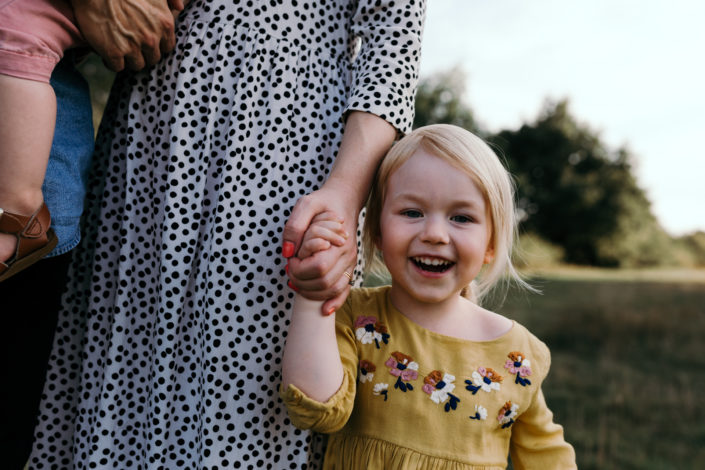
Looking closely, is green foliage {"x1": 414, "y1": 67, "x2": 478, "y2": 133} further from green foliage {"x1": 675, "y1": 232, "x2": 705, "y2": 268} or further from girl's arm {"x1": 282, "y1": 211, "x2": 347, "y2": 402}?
girl's arm {"x1": 282, "y1": 211, "x2": 347, "y2": 402}

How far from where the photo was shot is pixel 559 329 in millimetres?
6918

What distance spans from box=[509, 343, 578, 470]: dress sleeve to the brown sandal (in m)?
1.13

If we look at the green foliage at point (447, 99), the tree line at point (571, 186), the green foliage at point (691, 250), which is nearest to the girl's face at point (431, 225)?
the green foliage at point (691, 250)

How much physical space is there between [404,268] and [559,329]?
6.24 meters

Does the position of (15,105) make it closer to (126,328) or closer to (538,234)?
(126,328)

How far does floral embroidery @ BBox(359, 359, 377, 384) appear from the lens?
1262mm

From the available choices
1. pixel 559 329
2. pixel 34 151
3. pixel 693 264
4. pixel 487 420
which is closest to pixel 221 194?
pixel 34 151

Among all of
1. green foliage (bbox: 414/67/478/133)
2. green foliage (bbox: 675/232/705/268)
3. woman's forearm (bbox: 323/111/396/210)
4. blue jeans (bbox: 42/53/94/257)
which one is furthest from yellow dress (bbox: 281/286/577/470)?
green foliage (bbox: 414/67/478/133)

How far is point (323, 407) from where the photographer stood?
108 centimetres

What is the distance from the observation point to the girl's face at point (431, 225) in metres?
1.26

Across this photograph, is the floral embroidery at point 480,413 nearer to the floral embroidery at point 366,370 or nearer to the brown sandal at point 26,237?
the floral embroidery at point 366,370

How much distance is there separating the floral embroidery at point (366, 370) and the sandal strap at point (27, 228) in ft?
2.34

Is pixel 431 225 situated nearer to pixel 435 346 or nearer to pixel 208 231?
pixel 435 346

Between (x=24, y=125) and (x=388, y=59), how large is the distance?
75 cm
